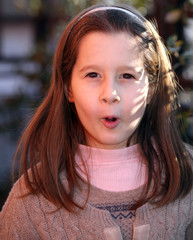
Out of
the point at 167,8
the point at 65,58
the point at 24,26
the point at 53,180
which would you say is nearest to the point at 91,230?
the point at 53,180

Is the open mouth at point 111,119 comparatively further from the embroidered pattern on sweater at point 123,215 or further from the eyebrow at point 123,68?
the embroidered pattern on sweater at point 123,215

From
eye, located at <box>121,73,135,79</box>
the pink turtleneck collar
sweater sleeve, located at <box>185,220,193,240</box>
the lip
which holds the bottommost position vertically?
sweater sleeve, located at <box>185,220,193,240</box>

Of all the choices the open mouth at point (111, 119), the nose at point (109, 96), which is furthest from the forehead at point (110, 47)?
the open mouth at point (111, 119)

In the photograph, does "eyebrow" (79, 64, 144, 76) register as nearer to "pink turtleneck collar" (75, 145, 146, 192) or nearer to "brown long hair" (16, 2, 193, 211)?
"brown long hair" (16, 2, 193, 211)

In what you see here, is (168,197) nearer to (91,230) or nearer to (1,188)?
(91,230)

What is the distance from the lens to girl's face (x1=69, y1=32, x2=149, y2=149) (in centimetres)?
157

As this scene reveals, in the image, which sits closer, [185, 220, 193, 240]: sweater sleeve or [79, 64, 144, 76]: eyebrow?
[79, 64, 144, 76]: eyebrow

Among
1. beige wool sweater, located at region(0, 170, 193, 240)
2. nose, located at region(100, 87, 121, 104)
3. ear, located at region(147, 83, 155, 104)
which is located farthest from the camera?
ear, located at region(147, 83, 155, 104)

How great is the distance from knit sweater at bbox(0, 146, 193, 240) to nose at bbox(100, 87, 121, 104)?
0.42m

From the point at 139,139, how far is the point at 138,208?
0.34 m

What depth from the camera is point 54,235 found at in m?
1.69

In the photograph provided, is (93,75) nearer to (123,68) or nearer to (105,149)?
(123,68)

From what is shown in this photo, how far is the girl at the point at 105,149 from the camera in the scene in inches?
63.1

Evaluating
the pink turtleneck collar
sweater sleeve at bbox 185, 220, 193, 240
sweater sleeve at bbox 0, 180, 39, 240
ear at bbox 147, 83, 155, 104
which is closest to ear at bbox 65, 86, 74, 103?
the pink turtleneck collar
